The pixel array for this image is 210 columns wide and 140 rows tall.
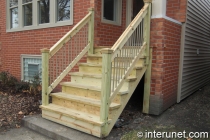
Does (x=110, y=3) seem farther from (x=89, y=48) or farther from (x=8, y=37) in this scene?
(x=8, y=37)

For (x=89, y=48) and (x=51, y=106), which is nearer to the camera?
(x=51, y=106)

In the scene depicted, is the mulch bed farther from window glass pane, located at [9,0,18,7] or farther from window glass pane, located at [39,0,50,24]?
window glass pane, located at [9,0,18,7]

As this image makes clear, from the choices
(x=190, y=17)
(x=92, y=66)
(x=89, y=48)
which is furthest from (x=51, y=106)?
(x=190, y=17)

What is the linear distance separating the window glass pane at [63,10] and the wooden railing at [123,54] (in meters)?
2.34

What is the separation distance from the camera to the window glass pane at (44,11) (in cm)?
604

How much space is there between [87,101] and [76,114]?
282 mm

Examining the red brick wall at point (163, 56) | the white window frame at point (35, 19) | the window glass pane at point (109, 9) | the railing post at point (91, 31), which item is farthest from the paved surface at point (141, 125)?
the white window frame at point (35, 19)

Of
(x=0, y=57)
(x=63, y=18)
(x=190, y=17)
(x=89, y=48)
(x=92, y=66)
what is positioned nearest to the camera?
(x=92, y=66)

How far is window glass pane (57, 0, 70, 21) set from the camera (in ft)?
18.0

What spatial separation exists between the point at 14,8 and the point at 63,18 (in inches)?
111

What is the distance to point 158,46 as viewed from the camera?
3.99 metres

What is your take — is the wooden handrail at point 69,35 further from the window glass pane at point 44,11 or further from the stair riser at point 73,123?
the window glass pane at point 44,11

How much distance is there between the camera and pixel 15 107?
181 inches

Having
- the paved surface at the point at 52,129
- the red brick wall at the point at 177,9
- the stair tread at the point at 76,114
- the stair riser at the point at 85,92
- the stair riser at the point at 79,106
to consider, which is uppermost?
the red brick wall at the point at 177,9
